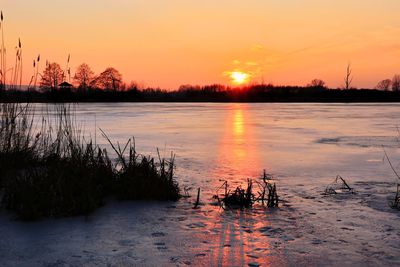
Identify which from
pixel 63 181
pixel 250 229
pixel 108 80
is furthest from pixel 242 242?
pixel 108 80

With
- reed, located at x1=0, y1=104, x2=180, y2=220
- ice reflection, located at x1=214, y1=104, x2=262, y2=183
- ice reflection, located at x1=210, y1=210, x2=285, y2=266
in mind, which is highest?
reed, located at x1=0, y1=104, x2=180, y2=220

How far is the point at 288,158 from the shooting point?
293 inches

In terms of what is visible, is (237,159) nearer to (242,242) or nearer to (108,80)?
(242,242)

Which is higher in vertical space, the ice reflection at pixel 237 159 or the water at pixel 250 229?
the ice reflection at pixel 237 159

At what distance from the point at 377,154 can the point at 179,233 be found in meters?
5.80

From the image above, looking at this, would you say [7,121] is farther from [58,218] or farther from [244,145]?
[244,145]

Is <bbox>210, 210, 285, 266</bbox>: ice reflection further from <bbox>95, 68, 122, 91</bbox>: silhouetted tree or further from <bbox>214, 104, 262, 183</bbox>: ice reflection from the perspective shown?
<bbox>95, 68, 122, 91</bbox>: silhouetted tree

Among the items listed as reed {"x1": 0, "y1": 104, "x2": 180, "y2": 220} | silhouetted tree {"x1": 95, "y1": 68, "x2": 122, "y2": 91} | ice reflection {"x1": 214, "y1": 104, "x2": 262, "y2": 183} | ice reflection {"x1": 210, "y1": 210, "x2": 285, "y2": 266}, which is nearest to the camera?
ice reflection {"x1": 210, "y1": 210, "x2": 285, "y2": 266}

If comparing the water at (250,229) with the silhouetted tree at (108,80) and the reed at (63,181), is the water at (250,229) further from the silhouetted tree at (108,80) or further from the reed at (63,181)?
the silhouetted tree at (108,80)

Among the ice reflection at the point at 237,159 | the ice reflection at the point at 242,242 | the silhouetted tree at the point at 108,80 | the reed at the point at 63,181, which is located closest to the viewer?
the ice reflection at the point at 242,242

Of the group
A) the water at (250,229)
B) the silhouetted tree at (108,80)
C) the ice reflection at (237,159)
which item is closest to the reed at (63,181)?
the water at (250,229)

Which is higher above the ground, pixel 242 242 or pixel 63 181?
pixel 63 181

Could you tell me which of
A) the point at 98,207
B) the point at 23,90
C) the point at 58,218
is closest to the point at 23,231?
the point at 58,218

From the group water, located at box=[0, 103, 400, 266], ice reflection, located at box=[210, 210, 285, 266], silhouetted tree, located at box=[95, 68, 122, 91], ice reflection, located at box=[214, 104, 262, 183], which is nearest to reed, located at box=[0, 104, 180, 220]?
water, located at box=[0, 103, 400, 266]
